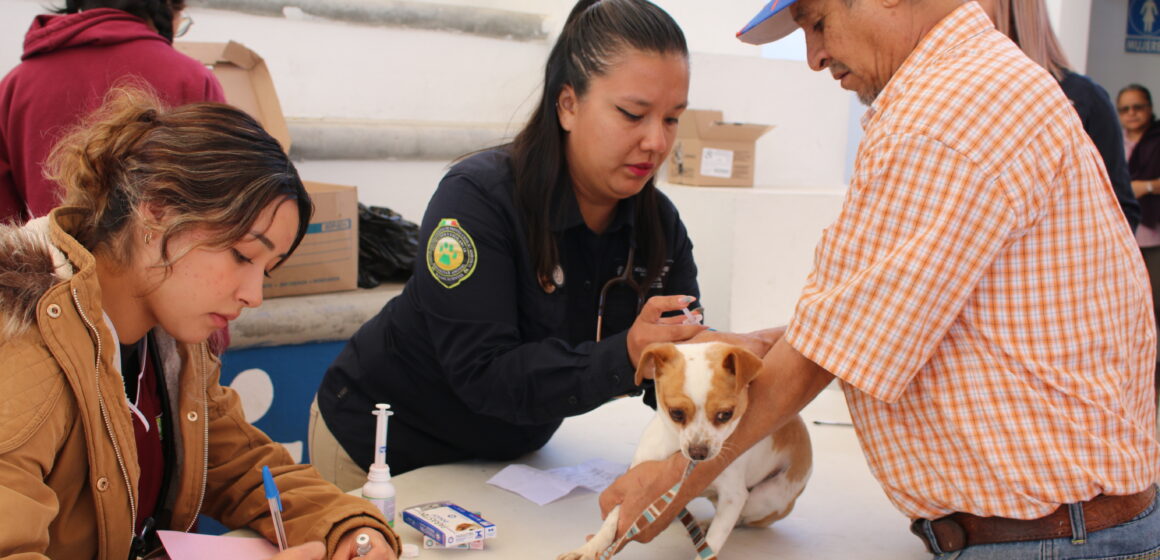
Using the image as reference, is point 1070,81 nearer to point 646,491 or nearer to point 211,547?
point 646,491

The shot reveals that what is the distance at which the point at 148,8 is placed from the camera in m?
2.64

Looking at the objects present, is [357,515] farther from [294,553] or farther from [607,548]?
[607,548]

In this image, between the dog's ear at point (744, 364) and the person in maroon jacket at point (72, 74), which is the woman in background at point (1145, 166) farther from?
the person in maroon jacket at point (72, 74)

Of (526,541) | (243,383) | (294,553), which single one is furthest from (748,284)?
(294,553)

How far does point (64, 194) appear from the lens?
55.7 inches

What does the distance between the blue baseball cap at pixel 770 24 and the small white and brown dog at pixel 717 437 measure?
0.53 m

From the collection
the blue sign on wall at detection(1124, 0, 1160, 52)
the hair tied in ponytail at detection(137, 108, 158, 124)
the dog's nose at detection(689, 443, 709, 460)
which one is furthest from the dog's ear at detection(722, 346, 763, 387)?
the blue sign on wall at detection(1124, 0, 1160, 52)

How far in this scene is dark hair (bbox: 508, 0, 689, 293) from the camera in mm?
1782

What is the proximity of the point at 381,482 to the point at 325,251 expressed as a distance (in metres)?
2.35

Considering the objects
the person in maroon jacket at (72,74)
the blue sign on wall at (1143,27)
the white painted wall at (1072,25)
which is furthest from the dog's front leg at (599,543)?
the blue sign on wall at (1143,27)

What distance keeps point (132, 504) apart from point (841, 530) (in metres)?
1.13

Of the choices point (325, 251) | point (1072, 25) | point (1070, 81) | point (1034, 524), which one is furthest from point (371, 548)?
point (1072, 25)

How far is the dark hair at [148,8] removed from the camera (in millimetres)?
2609

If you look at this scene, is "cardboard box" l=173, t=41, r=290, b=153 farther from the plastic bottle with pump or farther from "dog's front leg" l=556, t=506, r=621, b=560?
"dog's front leg" l=556, t=506, r=621, b=560
